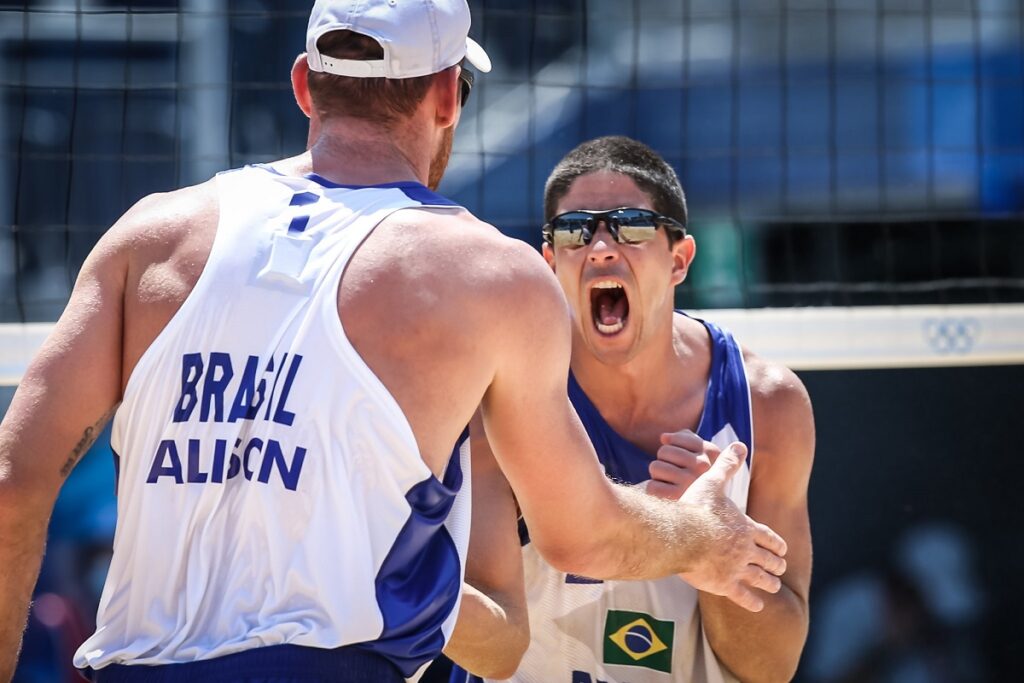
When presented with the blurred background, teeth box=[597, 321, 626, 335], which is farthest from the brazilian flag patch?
the blurred background

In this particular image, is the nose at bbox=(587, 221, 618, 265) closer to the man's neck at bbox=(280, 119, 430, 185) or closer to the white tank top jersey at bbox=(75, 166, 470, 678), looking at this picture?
the man's neck at bbox=(280, 119, 430, 185)

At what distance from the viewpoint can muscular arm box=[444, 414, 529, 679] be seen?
269 centimetres

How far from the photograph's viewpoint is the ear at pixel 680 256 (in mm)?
3605

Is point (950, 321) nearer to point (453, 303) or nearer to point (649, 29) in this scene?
point (649, 29)

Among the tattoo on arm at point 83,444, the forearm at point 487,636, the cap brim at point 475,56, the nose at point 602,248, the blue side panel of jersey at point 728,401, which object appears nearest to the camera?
the tattoo on arm at point 83,444

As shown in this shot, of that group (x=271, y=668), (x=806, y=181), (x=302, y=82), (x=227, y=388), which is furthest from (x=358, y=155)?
(x=806, y=181)

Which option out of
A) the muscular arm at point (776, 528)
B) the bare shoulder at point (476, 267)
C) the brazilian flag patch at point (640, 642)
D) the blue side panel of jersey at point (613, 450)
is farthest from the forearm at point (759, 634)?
the bare shoulder at point (476, 267)

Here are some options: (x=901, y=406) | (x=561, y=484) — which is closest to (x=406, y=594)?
(x=561, y=484)

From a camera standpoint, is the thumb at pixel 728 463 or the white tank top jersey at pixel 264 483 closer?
the white tank top jersey at pixel 264 483

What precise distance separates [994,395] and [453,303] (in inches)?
136

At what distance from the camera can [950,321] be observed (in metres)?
4.97

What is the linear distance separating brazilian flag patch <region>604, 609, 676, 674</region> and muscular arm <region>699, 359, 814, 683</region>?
0.11 meters

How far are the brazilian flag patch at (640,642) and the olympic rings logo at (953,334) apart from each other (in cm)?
213

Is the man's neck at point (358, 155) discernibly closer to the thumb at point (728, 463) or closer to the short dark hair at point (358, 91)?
the short dark hair at point (358, 91)
